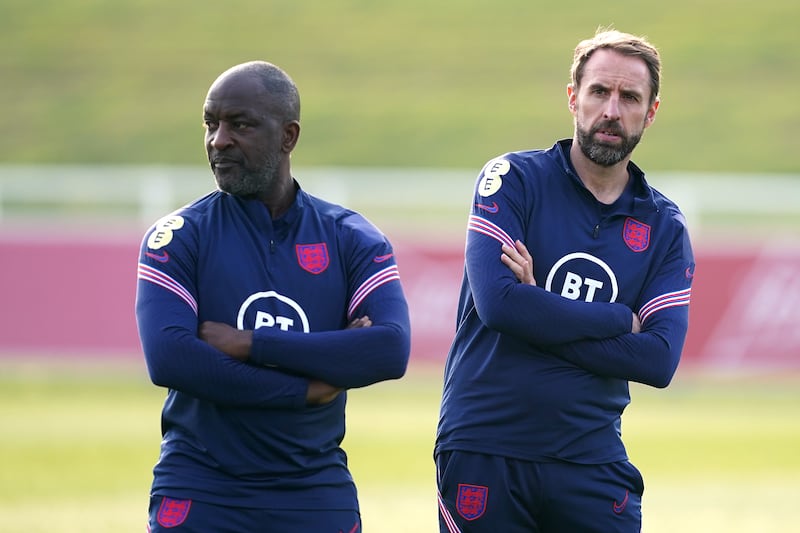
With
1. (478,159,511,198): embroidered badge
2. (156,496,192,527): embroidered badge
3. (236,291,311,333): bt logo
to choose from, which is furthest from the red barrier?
(156,496,192,527): embroidered badge

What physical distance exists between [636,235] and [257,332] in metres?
1.42

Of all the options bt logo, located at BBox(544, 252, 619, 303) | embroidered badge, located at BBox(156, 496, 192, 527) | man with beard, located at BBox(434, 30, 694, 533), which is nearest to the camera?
embroidered badge, located at BBox(156, 496, 192, 527)

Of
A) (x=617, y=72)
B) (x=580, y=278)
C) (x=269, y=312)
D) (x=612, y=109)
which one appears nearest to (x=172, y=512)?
(x=269, y=312)

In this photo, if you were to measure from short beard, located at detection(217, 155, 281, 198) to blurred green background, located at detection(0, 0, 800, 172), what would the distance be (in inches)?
944

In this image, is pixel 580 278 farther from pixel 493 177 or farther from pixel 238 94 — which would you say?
pixel 238 94

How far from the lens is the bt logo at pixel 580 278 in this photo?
498 cm

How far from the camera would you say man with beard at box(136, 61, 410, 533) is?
14.5 feet

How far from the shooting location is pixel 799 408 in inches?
589

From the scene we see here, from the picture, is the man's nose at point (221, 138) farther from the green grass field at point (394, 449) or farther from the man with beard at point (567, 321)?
the green grass field at point (394, 449)

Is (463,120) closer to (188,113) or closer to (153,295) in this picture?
(188,113)

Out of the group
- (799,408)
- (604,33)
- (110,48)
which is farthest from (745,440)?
(110,48)

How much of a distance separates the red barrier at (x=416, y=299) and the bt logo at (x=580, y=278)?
10.2 meters

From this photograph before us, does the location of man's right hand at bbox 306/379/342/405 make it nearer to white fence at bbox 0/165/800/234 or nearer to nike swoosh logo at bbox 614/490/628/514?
nike swoosh logo at bbox 614/490/628/514

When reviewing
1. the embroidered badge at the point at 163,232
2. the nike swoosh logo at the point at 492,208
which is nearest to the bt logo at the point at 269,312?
the embroidered badge at the point at 163,232
